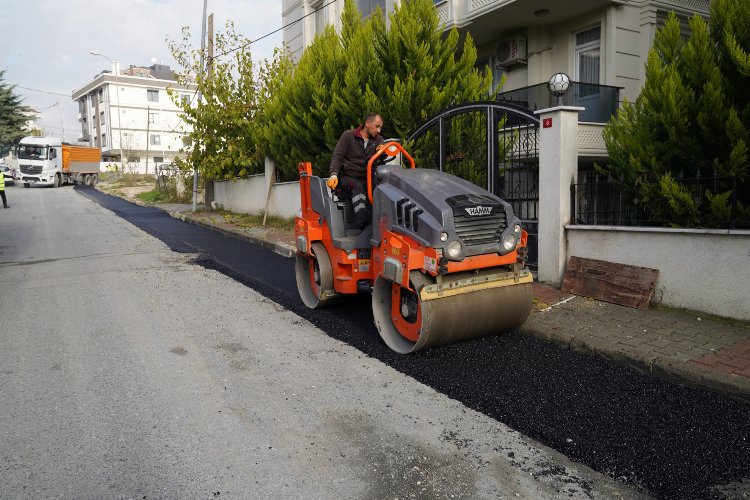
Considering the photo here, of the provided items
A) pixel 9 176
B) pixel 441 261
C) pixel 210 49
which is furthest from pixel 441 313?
pixel 9 176

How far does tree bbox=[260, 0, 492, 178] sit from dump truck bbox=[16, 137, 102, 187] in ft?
104

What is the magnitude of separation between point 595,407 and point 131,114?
73.4 metres

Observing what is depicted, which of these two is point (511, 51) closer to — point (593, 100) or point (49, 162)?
point (593, 100)

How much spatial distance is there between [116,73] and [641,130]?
71.7m

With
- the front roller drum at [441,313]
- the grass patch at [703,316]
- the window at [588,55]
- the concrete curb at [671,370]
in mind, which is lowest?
the concrete curb at [671,370]

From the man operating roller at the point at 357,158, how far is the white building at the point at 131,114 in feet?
206

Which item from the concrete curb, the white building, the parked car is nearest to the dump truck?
the parked car

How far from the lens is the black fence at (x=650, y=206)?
5.89 metres

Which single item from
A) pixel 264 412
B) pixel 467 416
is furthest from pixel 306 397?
pixel 467 416

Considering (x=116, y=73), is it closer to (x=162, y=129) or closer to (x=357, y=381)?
(x=162, y=129)

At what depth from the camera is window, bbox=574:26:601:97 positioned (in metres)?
13.7

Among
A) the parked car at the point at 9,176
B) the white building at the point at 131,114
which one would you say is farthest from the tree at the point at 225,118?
the white building at the point at 131,114

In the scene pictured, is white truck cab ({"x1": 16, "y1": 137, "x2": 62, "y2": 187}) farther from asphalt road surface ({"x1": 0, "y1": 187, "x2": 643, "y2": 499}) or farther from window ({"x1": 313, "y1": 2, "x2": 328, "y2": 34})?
asphalt road surface ({"x1": 0, "y1": 187, "x2": 643, "y2": 499})

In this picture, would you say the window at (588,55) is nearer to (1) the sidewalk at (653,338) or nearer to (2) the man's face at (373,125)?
(1) the sidewalk at (653,338)
